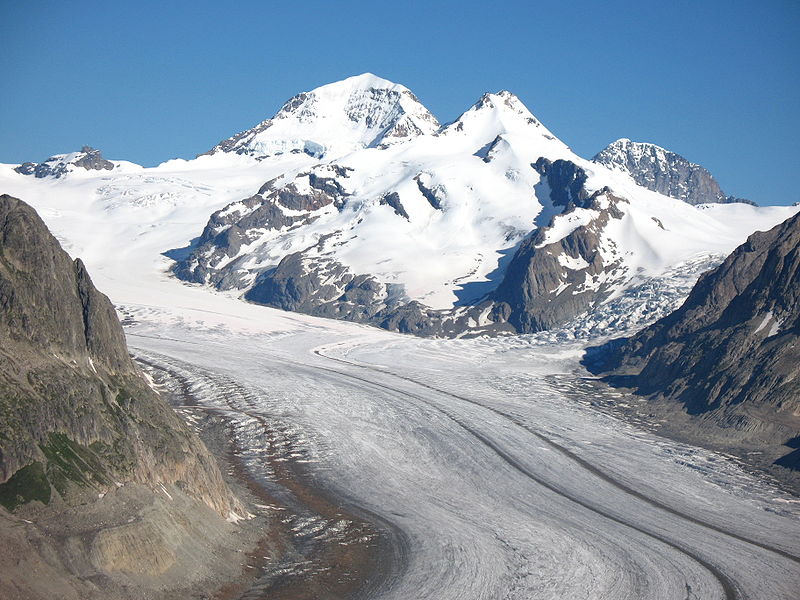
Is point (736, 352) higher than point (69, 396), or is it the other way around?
point (736, 352)

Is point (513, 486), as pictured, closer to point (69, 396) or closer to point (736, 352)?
point (69, 396)

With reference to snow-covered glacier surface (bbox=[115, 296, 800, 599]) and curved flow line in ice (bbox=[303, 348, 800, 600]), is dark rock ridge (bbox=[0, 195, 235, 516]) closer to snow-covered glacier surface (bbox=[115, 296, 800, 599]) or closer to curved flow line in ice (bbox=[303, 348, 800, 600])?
snow-covered glacier surface (bbox=[115, 296, 800, 599])

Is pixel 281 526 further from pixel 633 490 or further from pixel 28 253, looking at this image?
pixel 633 490

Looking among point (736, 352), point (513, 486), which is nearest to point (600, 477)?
point (513, 486)

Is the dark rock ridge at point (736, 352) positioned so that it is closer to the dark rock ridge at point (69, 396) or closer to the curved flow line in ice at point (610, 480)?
the curved flow line in ice at point (610, 480)

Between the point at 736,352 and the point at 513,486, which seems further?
the point at 736,352

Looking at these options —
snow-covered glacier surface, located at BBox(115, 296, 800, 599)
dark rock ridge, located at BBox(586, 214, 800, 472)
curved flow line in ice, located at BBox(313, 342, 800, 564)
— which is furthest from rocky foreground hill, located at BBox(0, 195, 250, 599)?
dark rock ridge, located at BBox(586, 214, 800, 472)

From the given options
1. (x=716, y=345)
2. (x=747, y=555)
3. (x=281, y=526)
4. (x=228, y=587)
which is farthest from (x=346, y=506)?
(x=716, y=345)
